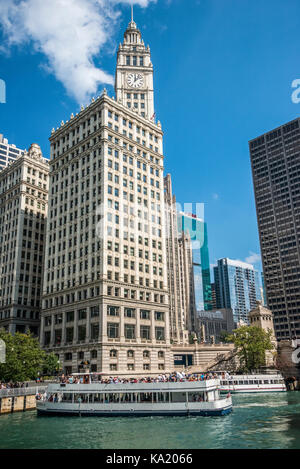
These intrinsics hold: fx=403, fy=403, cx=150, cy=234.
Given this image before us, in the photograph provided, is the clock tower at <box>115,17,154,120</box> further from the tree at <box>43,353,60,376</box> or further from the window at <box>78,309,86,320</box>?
the tree at <box>43,353,60,376</box>

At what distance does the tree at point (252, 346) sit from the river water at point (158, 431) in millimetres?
47344

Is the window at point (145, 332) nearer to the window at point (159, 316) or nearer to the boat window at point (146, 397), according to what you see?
the window at point (159, 316)

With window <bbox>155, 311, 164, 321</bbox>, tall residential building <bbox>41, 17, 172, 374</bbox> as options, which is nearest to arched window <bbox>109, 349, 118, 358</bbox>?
tall residential building <bbox>41, 17, 172, 374</bbox>

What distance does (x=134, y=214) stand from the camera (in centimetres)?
9488

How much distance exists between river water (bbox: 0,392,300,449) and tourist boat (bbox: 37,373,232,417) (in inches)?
58.3

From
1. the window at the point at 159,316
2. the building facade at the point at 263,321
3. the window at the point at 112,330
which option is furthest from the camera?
the building facade at the point at 263,321

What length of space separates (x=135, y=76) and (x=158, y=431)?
106m

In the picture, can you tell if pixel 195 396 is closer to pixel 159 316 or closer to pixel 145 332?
pixel 145 332

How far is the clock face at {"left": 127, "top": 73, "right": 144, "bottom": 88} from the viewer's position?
118 metres

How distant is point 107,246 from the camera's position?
8588 centimetres

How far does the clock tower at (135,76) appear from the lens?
116 metres

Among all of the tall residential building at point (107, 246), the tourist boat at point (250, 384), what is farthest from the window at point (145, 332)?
the tourist boat at point (250, 384)
